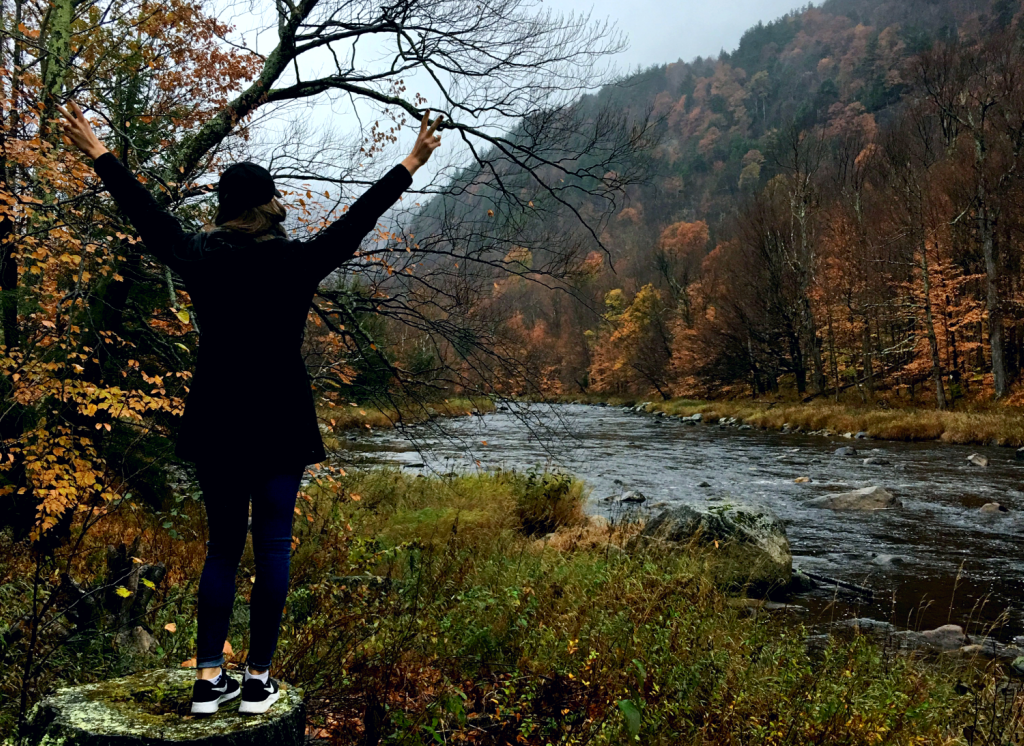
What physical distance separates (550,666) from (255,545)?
6.59 feet

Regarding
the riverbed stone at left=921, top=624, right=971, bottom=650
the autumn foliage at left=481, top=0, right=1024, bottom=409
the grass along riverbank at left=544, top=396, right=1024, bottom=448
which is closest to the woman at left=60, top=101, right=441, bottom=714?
the autumn foliage at left=481, top=0, right=1024, bottom=409

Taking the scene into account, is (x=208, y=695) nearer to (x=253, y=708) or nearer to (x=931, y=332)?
(x=253, y=708)

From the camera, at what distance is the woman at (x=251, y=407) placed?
83.2 inches

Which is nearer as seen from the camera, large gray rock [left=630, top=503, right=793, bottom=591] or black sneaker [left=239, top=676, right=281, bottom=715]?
black sneaker [left=239, top=676, right=281, bottom=715]

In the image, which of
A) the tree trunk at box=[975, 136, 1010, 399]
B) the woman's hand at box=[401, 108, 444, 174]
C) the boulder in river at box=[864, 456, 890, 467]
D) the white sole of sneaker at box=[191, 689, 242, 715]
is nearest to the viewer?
the white sole of sneaker at box=[191, 689, 242, 715]

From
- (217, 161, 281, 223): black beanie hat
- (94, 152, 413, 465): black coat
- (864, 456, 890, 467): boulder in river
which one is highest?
(217, 161, 281, 223): black beanie hat

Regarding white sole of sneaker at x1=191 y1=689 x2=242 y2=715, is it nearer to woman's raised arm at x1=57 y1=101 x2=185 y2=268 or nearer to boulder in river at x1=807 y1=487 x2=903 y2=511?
woman's raised arm at x1=57 y1=101 x2=185 y2=268

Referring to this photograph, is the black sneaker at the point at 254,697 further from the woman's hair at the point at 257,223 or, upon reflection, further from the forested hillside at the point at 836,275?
the forested hillside at the point at 836,275

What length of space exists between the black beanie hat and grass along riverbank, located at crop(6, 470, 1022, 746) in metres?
1.85

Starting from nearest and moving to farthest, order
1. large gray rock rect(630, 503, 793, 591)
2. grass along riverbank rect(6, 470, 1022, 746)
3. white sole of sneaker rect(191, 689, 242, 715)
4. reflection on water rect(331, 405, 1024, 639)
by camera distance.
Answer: white sole of sneaker rect(191, 689, 242, 715), grass along riverbank rect(6, 470, 1022, 746), reflection on water rect(331, 405, 1024, 639), large gray rock rect(630, 503, 793, 591)

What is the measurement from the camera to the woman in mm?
2113

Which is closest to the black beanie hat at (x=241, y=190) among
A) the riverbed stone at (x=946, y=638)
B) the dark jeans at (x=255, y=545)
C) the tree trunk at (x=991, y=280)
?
the dark jeans at (x=255, y=545)

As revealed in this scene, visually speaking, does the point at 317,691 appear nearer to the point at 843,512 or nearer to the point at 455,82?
the point at 455,82

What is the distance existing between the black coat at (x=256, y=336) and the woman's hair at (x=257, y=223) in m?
0.04
